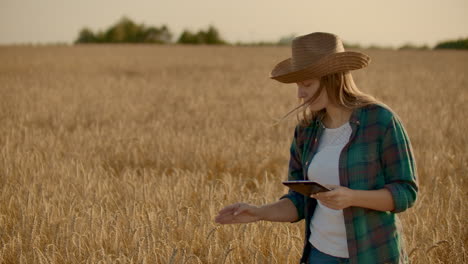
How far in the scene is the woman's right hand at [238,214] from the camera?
222 cm

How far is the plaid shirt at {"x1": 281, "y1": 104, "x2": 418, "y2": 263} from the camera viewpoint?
1.91 m

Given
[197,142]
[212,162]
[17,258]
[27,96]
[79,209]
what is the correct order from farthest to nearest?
[27,96], [197,142], [212,162], [79,209], [17,258]

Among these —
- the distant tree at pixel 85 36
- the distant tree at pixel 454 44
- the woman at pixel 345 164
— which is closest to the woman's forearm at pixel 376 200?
the woman at pixel 345 164

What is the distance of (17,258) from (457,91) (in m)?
11.5

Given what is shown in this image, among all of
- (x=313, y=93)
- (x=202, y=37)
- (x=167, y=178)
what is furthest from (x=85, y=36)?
(x=313, y=93)

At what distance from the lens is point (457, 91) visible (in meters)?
11.9

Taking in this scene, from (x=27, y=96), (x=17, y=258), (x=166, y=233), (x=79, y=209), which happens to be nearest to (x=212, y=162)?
Result: (x=79, y=209)

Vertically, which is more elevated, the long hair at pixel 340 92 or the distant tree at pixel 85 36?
the distant tree at pixel 85 36

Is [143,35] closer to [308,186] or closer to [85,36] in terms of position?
[85,36]

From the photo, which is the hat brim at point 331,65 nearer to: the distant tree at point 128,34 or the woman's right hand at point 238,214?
the woman's right hand at point 238,214

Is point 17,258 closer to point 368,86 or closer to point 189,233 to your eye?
point 189,233

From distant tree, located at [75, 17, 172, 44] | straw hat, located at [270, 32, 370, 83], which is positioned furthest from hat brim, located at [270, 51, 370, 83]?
distant tree, located at [75, 17, 172, 44]

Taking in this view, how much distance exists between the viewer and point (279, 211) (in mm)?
2275

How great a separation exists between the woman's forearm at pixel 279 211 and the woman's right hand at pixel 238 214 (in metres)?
0.03
